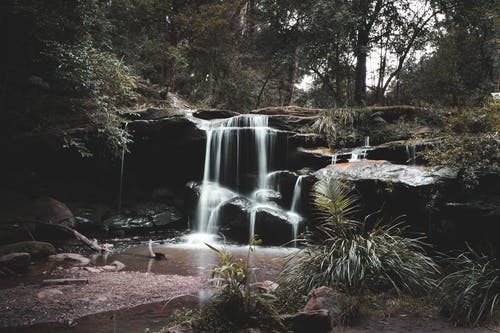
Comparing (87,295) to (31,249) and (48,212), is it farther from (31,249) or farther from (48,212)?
(48,212)

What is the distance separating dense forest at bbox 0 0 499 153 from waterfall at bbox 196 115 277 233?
338 centimetres

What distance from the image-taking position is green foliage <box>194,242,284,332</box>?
345 centimetres

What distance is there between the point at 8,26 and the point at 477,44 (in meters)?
17.1

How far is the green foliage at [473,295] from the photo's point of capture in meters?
3.89

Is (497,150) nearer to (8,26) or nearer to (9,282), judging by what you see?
(9,282)

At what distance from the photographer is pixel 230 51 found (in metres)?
17.3

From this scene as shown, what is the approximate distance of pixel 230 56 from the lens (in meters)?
17.3

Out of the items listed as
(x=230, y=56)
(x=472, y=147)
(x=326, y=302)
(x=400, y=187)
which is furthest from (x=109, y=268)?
(x=230, y=56)

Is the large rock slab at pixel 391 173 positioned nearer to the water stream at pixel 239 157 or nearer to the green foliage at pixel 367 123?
the green foliage at pixel 367 123

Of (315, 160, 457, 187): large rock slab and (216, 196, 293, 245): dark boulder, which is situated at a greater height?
(315, 160, 457, 187): large rock slab

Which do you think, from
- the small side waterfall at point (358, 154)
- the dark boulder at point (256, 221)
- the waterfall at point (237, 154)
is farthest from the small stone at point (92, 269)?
the small side waterfall at point (358, 154)

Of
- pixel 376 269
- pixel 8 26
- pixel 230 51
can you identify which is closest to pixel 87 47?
pixel 8 26

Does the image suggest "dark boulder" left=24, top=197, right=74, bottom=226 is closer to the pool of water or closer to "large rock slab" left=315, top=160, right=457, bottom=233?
the pool of water

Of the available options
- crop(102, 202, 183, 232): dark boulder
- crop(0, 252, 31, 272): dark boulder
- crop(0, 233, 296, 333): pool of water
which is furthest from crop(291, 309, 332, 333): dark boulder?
crop(102, 202, 183, 232): dark boulder
